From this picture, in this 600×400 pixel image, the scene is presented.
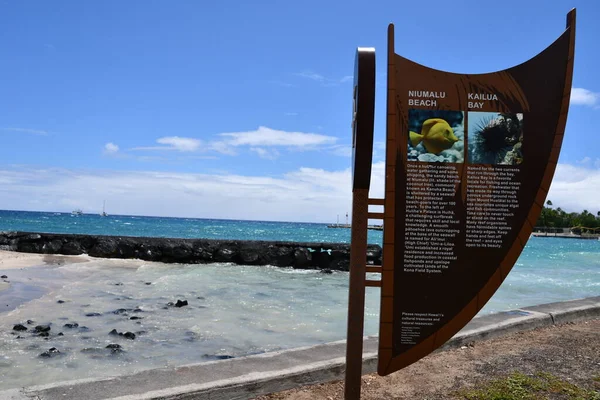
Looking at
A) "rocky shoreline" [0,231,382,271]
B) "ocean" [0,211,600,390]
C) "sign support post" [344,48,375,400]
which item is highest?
"sign support post" [344,48,375,400]

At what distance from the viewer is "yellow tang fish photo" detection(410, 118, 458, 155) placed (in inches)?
141

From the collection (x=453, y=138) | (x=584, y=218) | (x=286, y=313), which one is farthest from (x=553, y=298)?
(x=584, y=218)

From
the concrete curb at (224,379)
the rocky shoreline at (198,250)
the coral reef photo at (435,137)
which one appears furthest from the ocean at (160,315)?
the rocky shoreline at (198,250)

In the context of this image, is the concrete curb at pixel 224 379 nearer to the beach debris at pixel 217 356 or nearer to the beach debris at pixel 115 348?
the beach debris at pixel 217 356

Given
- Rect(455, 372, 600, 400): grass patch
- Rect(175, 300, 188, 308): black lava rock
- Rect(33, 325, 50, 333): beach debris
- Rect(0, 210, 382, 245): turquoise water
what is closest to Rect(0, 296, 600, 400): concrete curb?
Rect(455, 372, 600, 400): grass patch

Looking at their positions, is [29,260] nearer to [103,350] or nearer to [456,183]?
[103,350]

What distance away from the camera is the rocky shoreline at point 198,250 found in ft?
71.3

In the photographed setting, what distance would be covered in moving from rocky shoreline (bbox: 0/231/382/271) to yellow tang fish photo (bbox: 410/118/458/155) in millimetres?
17932

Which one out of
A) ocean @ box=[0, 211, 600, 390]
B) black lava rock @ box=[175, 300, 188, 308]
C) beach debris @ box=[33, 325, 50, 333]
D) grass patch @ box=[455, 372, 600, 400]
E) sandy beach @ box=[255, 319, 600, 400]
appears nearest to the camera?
grass patch @ box=[455, 372, 600, 400]

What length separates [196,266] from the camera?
66.9 ft

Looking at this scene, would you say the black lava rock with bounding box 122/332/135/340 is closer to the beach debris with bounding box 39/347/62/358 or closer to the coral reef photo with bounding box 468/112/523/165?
the beach debris with bounding box 39/347/62/358

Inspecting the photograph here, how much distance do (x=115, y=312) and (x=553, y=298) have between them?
36.4 ft

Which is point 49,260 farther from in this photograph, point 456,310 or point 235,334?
point 456,310

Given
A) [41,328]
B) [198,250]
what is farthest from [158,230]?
[41,328]
